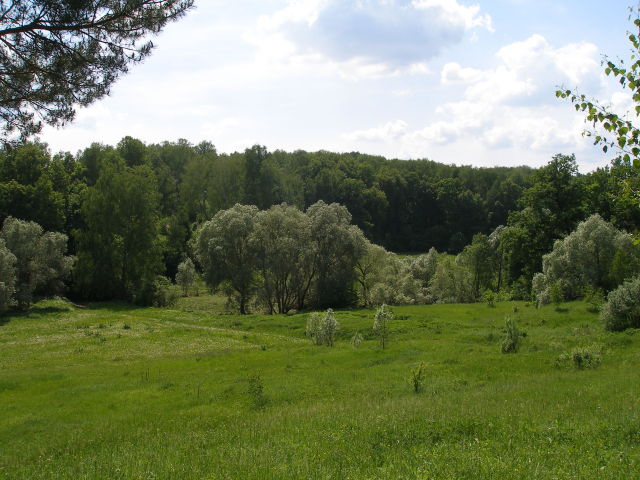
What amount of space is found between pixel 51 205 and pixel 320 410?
61798 mm

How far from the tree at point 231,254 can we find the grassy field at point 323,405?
16700mm

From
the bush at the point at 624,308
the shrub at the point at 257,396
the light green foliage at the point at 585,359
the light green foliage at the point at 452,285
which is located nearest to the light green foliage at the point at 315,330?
the shrub at the point at 257,396

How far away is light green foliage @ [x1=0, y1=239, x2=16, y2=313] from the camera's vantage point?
1837 inches

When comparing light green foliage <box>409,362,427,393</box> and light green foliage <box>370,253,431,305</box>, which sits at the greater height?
light green foliage <box>370,253,431,305</box>

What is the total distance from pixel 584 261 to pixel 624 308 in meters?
18.2

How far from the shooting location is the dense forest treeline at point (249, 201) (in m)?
59.8

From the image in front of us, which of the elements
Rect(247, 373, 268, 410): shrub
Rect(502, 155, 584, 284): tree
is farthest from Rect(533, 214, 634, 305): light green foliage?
Rect(247, 373, 268, 410): shrub

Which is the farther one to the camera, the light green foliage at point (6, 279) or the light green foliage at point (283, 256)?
the light green foliage at point (283, 256)

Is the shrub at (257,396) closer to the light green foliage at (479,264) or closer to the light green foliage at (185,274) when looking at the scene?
the light green foliage at (479,264)

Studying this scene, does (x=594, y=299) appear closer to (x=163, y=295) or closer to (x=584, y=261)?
(x=584, y=261)

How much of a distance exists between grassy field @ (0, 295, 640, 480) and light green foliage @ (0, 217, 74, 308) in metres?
14.0

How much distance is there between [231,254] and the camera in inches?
2282

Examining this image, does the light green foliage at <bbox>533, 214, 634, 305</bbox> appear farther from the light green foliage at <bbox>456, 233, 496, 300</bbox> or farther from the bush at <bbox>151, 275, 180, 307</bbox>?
the bush at <bbox>151, 275, 180, 307</bbox>

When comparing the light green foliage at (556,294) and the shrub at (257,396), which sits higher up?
the light green foliage at (556,294)
